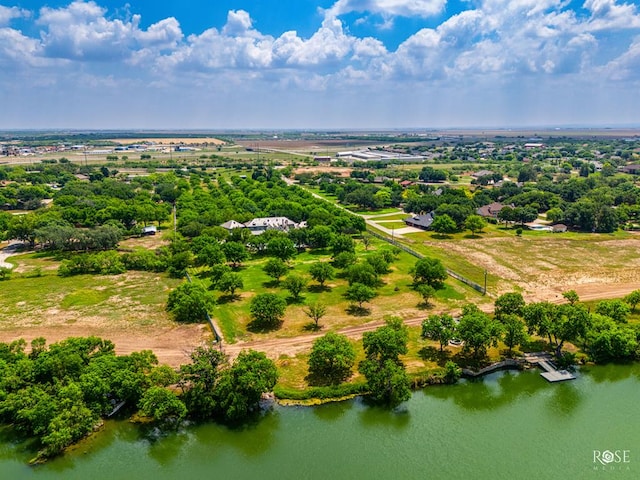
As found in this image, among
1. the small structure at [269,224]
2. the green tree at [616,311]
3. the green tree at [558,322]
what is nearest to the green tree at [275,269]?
the small structure at [269,224]

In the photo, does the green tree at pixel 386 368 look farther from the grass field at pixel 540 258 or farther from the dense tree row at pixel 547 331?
the grass field at pixel 540 258

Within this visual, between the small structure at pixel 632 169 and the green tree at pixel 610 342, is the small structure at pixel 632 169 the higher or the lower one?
the higher one

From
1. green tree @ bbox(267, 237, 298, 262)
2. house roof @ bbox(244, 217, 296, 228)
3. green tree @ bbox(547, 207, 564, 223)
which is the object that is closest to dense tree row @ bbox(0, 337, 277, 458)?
green tree @ bbox(267, 237, 298, 262)

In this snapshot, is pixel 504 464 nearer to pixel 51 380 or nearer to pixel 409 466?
pixel 409 466

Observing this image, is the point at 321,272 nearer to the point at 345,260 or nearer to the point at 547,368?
the point at 345,260

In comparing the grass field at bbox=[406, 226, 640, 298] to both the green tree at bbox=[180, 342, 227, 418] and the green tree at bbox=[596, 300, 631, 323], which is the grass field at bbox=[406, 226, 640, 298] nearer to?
the green tree at bbox=[596, 300, 631, 323]

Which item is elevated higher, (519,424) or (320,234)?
(320,234)

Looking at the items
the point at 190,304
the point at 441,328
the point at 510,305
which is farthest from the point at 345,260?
the point at 510,305

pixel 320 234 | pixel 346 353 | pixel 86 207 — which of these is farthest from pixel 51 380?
pixel 86 207
